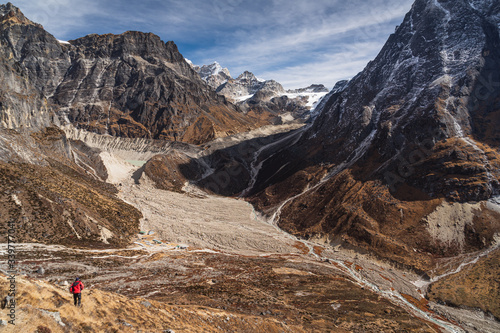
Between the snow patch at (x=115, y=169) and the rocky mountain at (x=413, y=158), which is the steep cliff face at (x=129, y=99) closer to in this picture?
the snow patch at (x=115, y=169)

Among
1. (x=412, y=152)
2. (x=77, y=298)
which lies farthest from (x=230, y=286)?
(x=412, y=152)

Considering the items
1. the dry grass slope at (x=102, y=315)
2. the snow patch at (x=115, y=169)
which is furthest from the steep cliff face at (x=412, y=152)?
the snow patch at (x=115, y=169)

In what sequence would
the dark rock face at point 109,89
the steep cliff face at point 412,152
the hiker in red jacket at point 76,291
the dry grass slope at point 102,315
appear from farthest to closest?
1. the dark rock face at point 109,89
2. the steep cliff face at point 412,152
3. the hiker in red jacket at point 76,291
4. the dry grass slope at point 102,315

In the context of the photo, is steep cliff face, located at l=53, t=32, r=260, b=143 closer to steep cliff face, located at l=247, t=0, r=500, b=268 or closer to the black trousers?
steep cliff face, located at l=247, t=0, r=500, b=268

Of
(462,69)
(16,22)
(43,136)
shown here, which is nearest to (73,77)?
(16,22)

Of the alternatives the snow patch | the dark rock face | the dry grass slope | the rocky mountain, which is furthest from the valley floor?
the dark rock face

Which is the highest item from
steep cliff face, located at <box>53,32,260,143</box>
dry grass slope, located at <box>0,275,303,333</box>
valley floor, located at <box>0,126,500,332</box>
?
steep cliff face, located at <box>53,32,260,143</box>
